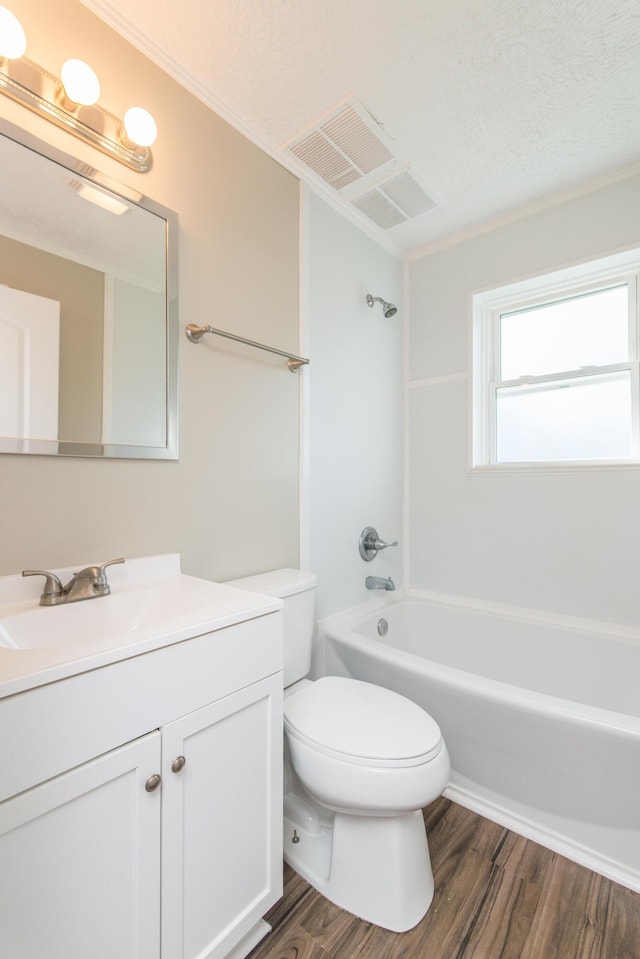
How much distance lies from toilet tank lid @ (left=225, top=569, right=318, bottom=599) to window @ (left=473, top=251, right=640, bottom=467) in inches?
47.5

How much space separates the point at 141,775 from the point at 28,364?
958 millimetres

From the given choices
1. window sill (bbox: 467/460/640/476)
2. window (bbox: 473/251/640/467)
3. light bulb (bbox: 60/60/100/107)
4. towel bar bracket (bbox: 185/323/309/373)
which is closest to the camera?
light bulb (bbox: 60/60/100/107)

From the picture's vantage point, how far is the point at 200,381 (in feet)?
4.57

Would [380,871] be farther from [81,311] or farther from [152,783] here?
[81,311]

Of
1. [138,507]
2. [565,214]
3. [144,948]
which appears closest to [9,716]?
[144,948]

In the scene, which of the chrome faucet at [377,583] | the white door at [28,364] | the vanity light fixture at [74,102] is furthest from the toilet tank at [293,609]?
the vanity light fixture at [74,102]

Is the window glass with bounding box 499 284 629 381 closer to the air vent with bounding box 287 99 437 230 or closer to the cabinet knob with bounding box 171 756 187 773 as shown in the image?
the air vent with bounding box 287 99 437 230

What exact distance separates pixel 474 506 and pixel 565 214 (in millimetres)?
1423

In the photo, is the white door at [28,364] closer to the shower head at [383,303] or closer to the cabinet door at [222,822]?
the cabinet door at [222,822]

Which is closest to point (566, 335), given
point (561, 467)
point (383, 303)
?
point (561, 467)

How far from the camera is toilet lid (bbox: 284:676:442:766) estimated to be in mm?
1057

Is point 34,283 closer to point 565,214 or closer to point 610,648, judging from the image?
point 565,214

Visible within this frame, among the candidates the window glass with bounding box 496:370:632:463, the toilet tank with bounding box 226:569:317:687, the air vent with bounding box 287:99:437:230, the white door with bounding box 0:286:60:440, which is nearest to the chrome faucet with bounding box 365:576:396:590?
the toilet tank with bounding box 226:569:317:687

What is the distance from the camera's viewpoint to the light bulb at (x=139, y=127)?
3.80ft
